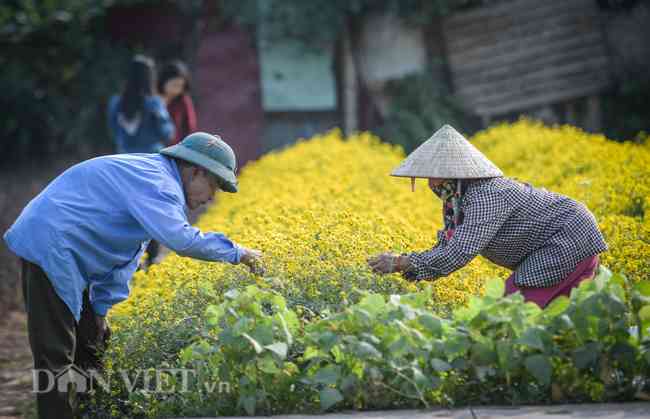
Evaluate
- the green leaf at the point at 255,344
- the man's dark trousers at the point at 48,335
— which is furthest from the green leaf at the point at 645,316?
the man's dark trousers at the point at 48,335

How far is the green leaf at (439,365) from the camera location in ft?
12.1

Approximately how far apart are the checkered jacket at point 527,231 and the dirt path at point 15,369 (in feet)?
8.36

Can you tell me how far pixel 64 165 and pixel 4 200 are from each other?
8.50 ft

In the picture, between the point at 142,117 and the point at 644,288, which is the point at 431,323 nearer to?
the point at 644,288

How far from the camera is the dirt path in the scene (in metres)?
5.46

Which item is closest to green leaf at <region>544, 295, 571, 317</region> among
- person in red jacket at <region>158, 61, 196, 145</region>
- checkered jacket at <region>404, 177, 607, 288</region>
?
checkered jacket at <region>404, 177, 607, 288</region>

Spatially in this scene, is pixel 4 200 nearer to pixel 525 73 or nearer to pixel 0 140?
pixel 0 140

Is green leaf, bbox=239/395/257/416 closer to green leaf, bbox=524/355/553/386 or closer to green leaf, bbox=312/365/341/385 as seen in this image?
green leaf, bbox=312/365/341/385

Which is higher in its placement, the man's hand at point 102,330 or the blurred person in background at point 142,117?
the blurred person in background at point 142,117

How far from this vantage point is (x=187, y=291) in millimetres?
4816

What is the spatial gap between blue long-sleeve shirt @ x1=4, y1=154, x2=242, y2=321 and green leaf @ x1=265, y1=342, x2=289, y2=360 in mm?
579

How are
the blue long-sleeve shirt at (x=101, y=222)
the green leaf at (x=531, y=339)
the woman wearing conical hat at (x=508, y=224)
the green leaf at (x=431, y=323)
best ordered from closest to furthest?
the green leaf at (x=531, y=339)
the green leaf at (x=431, y=323)
the blue long-sleeve shirt at (x=101, y=222)
the woman wearing conical hat at (x=508, y=224)

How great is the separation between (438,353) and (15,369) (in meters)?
3.72

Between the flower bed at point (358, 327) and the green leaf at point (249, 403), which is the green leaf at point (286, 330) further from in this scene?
the green leaf at point (249, 403)
